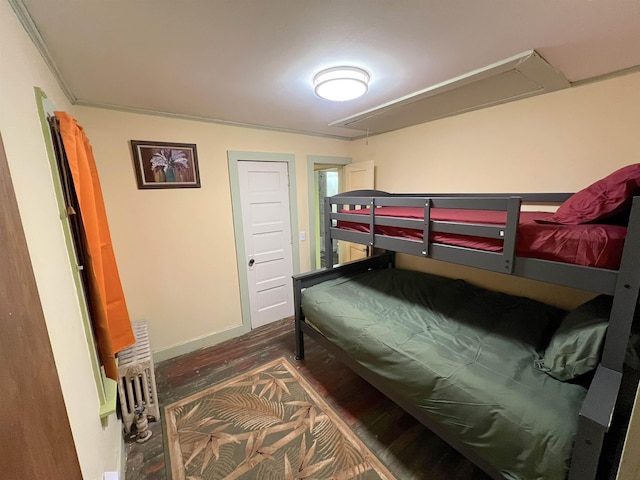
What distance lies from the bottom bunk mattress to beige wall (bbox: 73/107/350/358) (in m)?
1.14

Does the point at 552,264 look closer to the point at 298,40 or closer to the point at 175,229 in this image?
the point at 298,40

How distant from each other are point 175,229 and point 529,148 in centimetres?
327

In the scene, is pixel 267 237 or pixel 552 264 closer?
pixel 552 264

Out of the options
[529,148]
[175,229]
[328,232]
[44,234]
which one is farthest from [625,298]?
[175,229]

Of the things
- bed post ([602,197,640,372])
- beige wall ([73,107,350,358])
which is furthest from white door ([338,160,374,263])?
bed post ([602,197,640,372])

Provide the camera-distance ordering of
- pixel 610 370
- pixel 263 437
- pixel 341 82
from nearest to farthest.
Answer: pixel 610 370
pixel 341 82
pixel 263 437

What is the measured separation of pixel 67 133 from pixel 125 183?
101 centimetres

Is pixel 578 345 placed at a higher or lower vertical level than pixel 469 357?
higher

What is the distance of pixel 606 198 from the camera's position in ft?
3.85

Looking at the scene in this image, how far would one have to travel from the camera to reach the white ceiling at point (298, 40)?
1.04 m

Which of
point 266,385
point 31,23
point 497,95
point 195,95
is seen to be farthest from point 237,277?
point 497,95

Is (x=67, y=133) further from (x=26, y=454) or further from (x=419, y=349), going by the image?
(x=419, y=349)

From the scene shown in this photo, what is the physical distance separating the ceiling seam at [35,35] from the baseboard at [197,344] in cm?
232

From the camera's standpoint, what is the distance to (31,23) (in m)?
1.07
